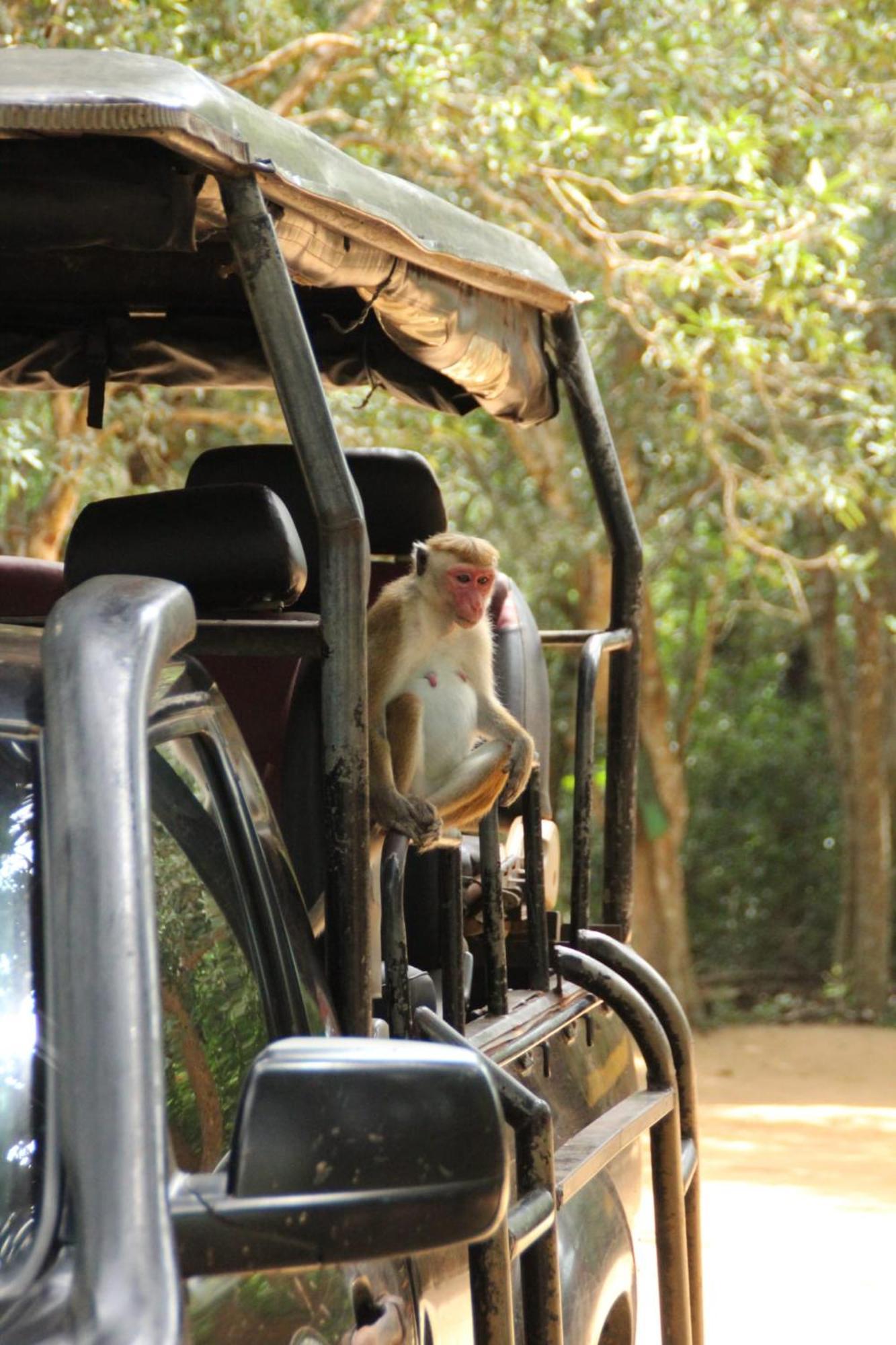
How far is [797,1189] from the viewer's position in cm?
921

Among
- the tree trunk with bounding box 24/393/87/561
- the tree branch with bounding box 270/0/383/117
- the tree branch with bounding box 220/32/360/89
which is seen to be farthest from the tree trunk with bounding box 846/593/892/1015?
the tree trunk with bounding box 24/393/87/561

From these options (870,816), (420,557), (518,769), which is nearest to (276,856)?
(518,769)

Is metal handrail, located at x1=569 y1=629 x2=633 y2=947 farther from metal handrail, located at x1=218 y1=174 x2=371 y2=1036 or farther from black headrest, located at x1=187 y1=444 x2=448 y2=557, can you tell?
metal handrail, located at x1=218 y1=174 x2=371 y2=1036

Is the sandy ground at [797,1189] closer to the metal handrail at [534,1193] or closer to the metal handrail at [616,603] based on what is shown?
the metal handrail at [616,603]

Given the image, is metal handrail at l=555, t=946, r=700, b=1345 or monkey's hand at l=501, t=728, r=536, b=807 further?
monkey's hand at l=501, t=728, r=536, b=807

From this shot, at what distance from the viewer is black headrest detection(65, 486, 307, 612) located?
2420mm

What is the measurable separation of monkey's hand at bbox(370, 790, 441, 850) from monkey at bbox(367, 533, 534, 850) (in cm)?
24

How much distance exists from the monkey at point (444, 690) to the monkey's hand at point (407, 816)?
0.24m

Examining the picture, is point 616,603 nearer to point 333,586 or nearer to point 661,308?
point 333,586

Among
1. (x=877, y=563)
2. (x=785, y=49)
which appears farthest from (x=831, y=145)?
(x=877, y=563)

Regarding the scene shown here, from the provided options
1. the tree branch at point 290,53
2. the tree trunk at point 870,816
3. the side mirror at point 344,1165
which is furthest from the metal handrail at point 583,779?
the tree trunk at point 870,816

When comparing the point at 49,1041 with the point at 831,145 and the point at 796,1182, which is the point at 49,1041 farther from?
the point at 831,145

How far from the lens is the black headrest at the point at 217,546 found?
2.42 m

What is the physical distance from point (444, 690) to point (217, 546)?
5.95 feet
